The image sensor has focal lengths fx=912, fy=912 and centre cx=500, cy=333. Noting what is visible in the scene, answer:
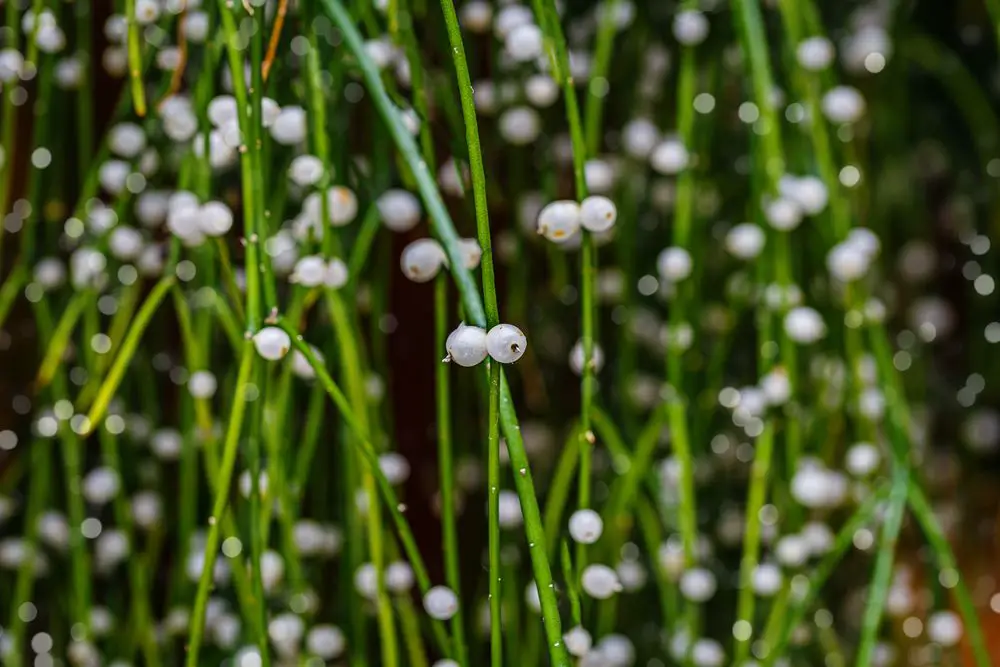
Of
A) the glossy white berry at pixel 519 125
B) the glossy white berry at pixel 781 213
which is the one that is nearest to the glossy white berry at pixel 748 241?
the glossy white berry at pixel 781 213

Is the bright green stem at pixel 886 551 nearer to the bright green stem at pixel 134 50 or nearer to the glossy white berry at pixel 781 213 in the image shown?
the glossy white berry at pixel 781 213

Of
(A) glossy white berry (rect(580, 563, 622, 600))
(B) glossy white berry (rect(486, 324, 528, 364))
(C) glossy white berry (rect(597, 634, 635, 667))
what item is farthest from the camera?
(C) glossy white berry (rect(597, 634, 635, 667))

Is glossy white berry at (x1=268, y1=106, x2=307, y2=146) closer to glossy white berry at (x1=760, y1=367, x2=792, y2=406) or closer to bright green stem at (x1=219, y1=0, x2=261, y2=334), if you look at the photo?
bright green stem at (x1=219, y1=0, x2=261, y2=334)

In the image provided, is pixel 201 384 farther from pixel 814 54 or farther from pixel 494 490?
pixel 814 54

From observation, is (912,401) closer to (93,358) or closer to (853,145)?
(853,145)

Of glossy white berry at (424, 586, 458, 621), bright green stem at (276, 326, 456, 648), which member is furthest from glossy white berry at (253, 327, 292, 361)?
glossy white berry at (424, 586, 458, 621)

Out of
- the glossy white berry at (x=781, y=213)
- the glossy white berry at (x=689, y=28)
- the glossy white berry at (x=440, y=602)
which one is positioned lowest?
the glossy white berry at (x=440, y=602)

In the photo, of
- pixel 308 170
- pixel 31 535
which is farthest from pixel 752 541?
pixel 31 535
